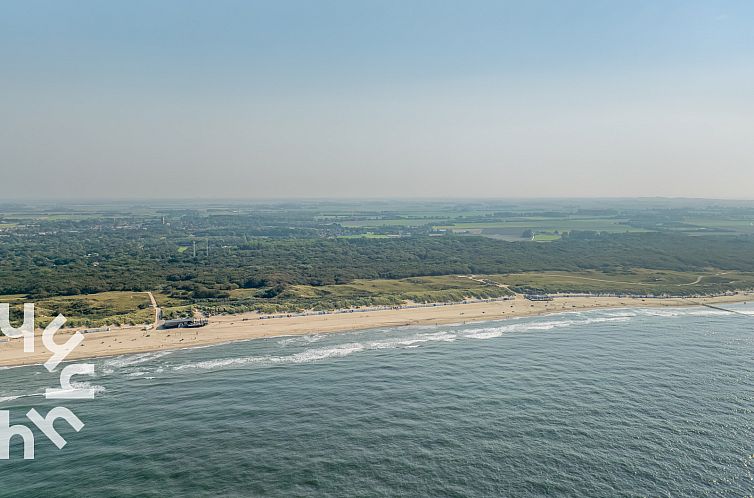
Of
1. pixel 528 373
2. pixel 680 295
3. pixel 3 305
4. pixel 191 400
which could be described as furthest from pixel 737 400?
pixel 3 305

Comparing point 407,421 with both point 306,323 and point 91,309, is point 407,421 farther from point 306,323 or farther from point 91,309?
point 91,309

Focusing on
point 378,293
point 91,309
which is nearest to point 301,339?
point 378,293

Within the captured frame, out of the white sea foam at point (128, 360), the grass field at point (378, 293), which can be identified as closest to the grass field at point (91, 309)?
the white sea foam at point (128, 360)

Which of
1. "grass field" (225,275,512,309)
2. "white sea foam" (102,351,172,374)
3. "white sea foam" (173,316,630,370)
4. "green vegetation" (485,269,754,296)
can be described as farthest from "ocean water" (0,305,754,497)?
"green vegetation" (485,269,754,296)

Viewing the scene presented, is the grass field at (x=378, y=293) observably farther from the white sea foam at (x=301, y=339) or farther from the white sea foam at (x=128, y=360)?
the white sea foam at (x=128, y=360)

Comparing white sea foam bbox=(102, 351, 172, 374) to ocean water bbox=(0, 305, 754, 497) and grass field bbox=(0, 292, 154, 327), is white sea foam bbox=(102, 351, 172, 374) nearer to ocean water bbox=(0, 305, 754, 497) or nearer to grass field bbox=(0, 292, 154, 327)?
ocean water bbox=(0, 305, 754, 497)

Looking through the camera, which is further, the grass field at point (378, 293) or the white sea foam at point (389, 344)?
the grass field at point (378, 293)

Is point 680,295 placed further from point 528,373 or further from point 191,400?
point 191,400
